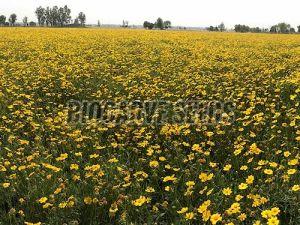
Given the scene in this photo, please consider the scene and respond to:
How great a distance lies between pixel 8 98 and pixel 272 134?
5496 mm

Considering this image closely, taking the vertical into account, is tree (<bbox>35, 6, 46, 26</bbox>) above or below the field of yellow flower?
above

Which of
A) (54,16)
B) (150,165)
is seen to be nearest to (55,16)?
(54,16)

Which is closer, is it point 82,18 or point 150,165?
point 150,165

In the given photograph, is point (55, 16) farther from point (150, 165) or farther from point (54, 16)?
point (150, 165)

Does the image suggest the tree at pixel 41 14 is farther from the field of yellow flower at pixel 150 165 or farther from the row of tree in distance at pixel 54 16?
the field of yellow flower at pixel 150 165

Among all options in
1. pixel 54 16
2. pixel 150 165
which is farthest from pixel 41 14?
pixel 150 165

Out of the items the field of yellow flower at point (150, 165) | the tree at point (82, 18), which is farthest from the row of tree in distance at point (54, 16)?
the field of yellow flower at point (150, 165)

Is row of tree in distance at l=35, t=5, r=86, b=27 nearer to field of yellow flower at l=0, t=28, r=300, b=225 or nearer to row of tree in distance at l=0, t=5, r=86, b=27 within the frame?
row of tree in distance at l=0, t=5, r=86, b=27

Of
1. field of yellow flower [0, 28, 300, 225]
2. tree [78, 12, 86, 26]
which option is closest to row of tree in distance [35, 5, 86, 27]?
tree [78, 12, 86, 26]

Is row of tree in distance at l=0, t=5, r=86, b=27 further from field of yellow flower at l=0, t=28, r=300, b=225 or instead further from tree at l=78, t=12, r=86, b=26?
field of yellow flower at l=0, t=28, r=300, b=225

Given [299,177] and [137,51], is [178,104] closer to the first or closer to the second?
[299,177]

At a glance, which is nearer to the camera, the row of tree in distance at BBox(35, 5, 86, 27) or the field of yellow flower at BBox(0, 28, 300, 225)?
the field of yellow flower at BBox(0, 28, 300, 225)

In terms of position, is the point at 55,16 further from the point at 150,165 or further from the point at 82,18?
the point at 150,165

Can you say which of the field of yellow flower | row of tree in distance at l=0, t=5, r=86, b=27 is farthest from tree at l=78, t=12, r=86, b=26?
the field of yellow flower
